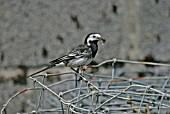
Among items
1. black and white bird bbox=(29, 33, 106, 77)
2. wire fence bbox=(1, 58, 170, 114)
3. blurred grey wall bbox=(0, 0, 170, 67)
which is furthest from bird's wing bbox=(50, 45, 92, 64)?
blurred grey wall bbox=(0, 0, 170, 67)

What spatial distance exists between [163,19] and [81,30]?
62 centimetres

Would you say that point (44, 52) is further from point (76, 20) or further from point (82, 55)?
point (82, 55)

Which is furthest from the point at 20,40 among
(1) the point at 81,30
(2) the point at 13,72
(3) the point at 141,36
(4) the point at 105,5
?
(3) the point at 141,36

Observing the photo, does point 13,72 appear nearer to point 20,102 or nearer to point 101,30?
point 20,102

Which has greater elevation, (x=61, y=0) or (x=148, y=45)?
(x=61, y=0)

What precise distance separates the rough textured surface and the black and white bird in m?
0.35

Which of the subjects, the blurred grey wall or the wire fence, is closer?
the wire fence

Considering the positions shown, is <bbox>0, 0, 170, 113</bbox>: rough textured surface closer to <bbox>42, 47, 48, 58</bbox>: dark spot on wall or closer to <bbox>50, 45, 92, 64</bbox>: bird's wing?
<bbox>42, 47, 48, 58</bbox>: dark spot on wall

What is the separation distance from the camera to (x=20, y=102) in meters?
2.98

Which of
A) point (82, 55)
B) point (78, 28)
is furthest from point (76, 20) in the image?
point (82, 55)

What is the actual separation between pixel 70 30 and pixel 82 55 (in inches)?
21.6

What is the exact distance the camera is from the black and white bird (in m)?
2.61

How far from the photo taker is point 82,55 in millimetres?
2623

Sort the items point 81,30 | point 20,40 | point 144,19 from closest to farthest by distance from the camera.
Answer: point 20,40 < point 81,30 < point 144,19
